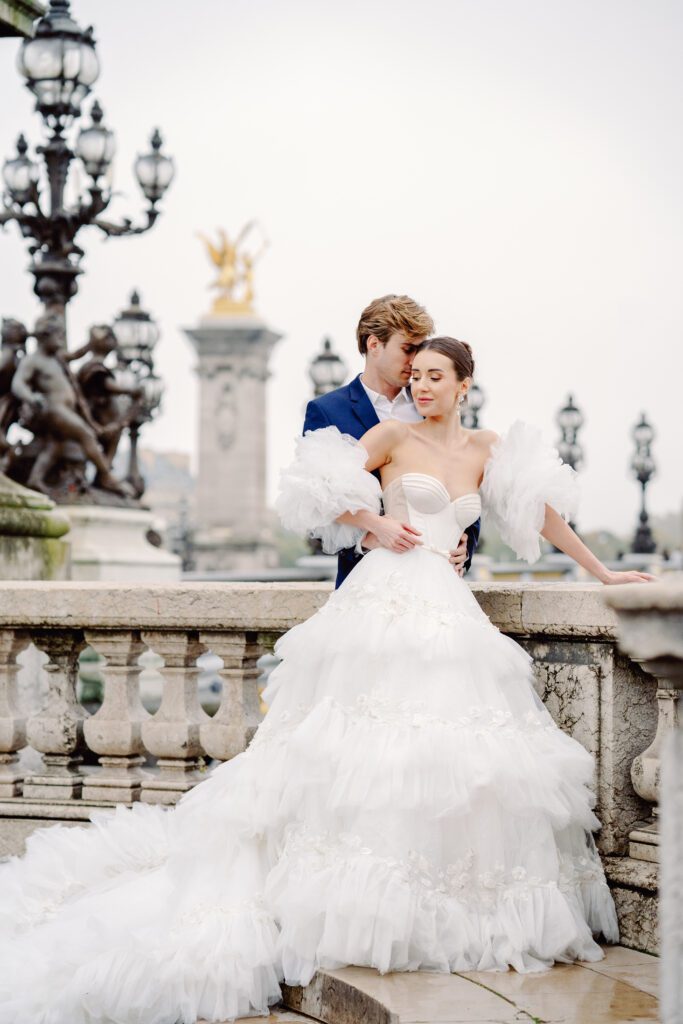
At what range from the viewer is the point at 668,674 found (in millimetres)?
2799

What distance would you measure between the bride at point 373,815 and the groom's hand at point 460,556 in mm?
38

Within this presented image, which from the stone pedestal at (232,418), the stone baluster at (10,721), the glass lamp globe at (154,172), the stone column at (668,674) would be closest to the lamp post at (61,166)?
the glass lamp globe at (154,172)

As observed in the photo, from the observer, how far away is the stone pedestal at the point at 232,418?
6419 cm

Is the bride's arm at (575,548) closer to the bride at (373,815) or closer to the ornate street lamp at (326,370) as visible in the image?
the bride at (373,815)

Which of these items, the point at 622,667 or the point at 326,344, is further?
the point at 326,344

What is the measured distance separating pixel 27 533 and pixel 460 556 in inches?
190

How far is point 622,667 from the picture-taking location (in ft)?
17.9

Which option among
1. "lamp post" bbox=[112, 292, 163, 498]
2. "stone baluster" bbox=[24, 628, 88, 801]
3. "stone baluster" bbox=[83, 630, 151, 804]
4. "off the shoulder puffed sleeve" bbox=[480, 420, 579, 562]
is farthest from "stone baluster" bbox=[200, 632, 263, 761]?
"lamp post" bbox=[112, 292, 163, 498]

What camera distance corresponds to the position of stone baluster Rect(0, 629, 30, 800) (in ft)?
22.0

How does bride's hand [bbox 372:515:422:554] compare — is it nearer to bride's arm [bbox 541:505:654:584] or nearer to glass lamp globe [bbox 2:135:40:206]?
bride's arm [bbox 541:505:654:584]

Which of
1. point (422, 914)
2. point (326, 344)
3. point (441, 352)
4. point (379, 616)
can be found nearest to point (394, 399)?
point (441, 352)

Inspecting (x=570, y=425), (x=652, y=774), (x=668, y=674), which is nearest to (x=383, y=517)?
(x=652, y=774)

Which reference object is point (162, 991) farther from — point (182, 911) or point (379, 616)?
point (379, 616)

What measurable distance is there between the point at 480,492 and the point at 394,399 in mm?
487
